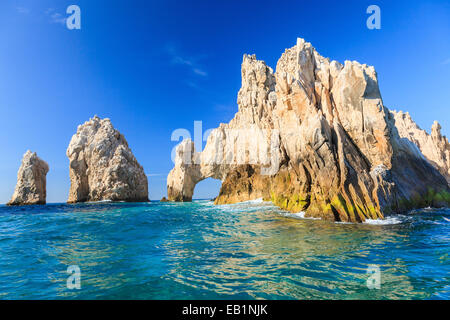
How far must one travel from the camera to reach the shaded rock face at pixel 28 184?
63375mm

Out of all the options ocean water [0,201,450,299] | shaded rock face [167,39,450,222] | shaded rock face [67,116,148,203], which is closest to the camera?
ocean water [0,201,450,299]

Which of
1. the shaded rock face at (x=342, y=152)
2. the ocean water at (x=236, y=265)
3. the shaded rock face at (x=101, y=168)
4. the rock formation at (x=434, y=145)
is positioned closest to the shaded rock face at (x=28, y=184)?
the shaded rock face at (x=101, y=168)

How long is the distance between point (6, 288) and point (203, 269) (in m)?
4.67

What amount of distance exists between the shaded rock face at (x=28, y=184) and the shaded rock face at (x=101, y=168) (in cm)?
800

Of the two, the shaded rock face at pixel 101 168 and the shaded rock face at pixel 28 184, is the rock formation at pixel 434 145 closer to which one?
the shaded rock face at pixel 101 168

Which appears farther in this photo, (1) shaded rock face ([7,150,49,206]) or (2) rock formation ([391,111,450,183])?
(1) shaded rock face ([7,150,49,206])

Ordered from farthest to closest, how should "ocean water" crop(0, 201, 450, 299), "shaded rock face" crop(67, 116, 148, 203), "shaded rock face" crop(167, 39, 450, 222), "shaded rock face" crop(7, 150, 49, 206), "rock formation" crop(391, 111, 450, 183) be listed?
"shaded rock face" crop(67, 116, 148, 203) < "shaded rock face" crop(7, 150, 49, 206) < "rock formation" crop(391, 111, 450, 183) < "shaded rock face" crop(167, 39, 450, 222) < "ocean water" crop(0, 201, 450, 299)

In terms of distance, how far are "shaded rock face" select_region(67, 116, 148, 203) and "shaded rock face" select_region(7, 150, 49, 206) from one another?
8.00 metres

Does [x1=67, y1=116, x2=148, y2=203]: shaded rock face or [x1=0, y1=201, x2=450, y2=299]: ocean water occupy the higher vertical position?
[x1=67, y1=116, x2=148, y2=203]: shaded rock face

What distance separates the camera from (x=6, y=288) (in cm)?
536

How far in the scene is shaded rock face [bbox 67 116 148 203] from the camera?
6525 cm

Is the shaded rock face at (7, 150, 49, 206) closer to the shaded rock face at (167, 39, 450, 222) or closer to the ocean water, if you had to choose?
the shaded rock face at (167, 39, 450, 222)

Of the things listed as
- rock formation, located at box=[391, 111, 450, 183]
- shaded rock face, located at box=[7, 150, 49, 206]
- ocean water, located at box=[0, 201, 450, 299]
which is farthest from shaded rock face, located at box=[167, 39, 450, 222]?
shaded rock face, located at box=[7, 150, 49, 206]
